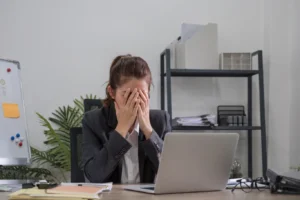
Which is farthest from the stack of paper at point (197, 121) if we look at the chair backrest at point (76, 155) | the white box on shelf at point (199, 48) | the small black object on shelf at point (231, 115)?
the chair backrest at point (76, 155)

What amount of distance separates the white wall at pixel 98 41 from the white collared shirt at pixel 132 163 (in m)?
1.52

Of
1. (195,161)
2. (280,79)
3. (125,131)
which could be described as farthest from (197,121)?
(195,161)

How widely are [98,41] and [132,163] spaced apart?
5.61 ft

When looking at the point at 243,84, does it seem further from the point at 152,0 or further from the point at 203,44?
the point at 152,0

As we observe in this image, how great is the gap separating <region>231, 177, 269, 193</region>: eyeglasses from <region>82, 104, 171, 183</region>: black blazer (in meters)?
0.39

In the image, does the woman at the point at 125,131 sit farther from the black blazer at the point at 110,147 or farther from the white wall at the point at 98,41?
the white wall at the point at 98,41

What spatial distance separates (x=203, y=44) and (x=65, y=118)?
4.05ft

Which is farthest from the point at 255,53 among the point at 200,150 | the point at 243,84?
the point at 200,150

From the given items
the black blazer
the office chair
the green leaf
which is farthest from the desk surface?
the green leaf

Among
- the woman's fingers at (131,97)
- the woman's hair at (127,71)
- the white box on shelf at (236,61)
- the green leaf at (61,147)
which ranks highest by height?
the white box on shelf at (236,61)

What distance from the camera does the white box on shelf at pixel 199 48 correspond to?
2.95m

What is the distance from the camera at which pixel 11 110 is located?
7.09 ft

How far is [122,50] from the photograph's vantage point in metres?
3.23

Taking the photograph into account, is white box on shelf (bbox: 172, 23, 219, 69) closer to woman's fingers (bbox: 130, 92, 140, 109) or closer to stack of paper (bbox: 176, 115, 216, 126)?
stack of paper (bbox: 176, 115, 216, 126)
